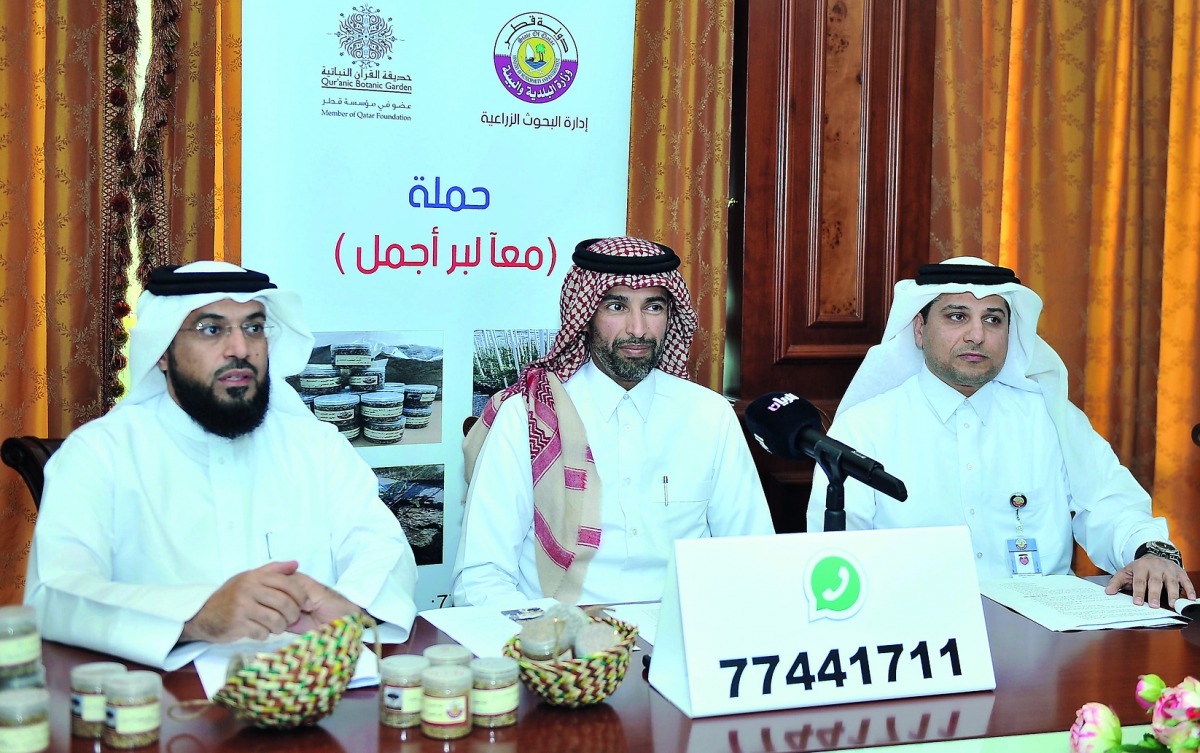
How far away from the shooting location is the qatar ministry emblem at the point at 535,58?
3705 millimetres

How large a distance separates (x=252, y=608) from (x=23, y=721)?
0.50 metres

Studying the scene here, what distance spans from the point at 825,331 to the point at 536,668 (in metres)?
2.86

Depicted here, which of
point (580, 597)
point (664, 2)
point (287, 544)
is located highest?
point (664, 2)

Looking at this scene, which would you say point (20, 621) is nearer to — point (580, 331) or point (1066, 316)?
point (580, 331)

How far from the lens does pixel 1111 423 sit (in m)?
4.69

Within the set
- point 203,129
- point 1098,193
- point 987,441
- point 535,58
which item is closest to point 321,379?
point 203,129

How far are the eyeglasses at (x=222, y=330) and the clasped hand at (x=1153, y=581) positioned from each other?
1997 millimetres

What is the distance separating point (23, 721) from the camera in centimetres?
141

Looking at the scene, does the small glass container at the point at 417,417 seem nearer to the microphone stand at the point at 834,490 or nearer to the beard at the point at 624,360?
the beard at the point at 624,360

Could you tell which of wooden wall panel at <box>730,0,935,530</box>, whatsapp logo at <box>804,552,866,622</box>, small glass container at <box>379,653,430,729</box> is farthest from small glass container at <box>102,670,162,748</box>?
wooden wall panel at <box>730,0,935,530</box>

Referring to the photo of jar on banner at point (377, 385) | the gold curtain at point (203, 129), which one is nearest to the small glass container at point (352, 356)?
the photo of jar on banner at point (377, 385)

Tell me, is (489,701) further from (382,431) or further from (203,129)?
(203,129)

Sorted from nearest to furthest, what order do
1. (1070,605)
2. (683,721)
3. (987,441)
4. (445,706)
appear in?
(445,706) < (683,721) < (1070,605) < (987,441)

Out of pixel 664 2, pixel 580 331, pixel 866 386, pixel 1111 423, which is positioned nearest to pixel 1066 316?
pixel 1111 423
